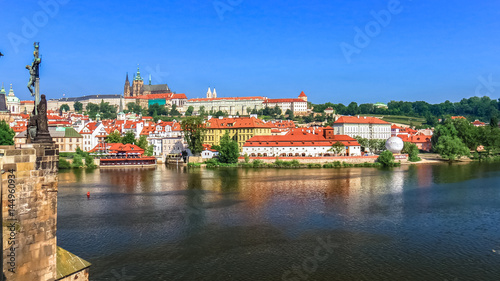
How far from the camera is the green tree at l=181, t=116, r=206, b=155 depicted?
64.2 m

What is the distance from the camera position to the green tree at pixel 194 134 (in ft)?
211

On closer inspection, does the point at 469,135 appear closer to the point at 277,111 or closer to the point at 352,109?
the point at 277,111

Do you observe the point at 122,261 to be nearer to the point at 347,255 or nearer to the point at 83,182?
the point at 347,255

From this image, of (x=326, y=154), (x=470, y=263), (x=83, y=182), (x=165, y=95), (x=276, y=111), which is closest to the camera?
(x=470, y=263)

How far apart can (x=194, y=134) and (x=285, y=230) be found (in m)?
43.9

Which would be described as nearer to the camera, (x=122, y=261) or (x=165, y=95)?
(x=122, y=261)

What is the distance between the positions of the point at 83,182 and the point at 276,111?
10462 cm

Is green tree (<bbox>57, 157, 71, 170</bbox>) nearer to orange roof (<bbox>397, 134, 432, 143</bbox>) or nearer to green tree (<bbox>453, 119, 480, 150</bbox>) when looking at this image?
orange roof (<bbox>397, 134, 432, 143</bbox>)

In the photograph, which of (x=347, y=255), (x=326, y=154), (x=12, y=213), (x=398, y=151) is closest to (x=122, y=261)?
(x=347, y=255)

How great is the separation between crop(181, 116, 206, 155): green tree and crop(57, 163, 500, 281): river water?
2536cm

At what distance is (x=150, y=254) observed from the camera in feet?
59.1

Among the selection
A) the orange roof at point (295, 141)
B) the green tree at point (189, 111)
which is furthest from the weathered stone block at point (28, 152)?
the green tree at point (189, 111)

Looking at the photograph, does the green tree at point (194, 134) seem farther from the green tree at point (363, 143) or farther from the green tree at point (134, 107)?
the green tree at point (134, 107)

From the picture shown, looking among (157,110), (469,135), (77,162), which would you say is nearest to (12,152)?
(77,162)
